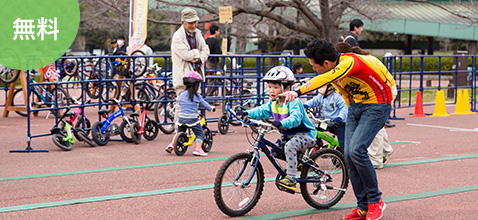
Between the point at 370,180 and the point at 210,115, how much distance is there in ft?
31.4

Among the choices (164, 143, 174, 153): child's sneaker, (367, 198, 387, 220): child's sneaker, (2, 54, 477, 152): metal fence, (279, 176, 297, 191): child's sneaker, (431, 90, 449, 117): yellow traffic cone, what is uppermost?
(2, 54, 477, 152): metal fence

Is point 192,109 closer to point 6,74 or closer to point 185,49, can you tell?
point 185,49

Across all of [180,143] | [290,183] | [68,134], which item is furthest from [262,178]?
[68,134]

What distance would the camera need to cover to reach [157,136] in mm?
11719

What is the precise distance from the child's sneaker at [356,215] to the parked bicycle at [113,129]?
541 centimetres

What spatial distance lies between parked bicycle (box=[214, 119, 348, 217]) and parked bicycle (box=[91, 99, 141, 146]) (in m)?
4.76

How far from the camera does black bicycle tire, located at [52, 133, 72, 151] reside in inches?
386

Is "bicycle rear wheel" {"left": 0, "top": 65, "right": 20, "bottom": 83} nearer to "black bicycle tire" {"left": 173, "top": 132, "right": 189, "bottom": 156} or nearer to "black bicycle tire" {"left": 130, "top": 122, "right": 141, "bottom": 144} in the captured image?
"black bicycle tire" {"left": 130, "top": 122, "right": 141, "bottom": 144}

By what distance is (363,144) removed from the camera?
5582 mm

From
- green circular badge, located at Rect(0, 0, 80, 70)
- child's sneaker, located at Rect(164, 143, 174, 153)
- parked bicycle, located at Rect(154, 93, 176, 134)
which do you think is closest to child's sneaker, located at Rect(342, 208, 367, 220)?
child's sneaker, located at Rect(164, 143, 174, 153)

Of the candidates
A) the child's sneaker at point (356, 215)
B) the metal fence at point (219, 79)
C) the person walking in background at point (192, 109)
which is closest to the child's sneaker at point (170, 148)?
the person walking in background at point (192, 109)

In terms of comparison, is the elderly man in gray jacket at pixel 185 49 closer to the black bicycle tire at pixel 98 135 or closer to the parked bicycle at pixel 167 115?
the parked bicycle at pixel 167 115

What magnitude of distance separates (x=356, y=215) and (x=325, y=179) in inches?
19.6

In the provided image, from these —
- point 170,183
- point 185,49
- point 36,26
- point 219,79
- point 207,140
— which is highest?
point 36,26
